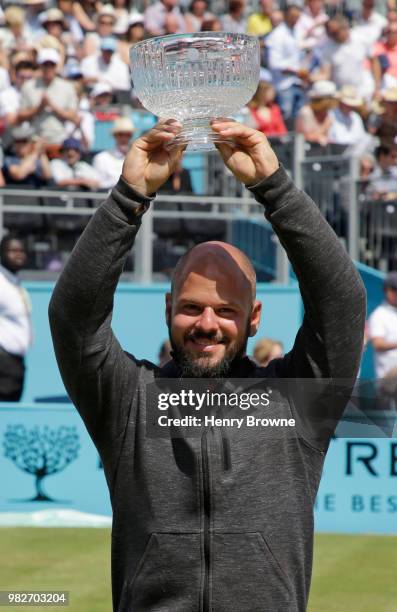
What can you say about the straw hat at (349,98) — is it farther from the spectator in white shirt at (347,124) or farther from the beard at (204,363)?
the beard at (204,363)

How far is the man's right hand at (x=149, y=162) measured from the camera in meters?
2.63

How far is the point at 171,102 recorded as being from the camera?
2850 millimetres

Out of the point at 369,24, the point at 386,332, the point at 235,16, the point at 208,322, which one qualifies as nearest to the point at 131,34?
the point at 235,16

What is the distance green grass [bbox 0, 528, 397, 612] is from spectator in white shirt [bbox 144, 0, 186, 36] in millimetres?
7905

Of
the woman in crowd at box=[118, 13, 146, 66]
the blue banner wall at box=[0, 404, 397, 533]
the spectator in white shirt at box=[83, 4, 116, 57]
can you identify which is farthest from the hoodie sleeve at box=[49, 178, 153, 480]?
the spectator in white shirt at box=[83, 4, 116, 57]

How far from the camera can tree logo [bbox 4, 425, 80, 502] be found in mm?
8617

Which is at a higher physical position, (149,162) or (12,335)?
(149,162)

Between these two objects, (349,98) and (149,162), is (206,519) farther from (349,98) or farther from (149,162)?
(349,98)

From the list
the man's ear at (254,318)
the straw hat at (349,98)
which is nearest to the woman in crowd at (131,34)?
the straw hat at (349,98)

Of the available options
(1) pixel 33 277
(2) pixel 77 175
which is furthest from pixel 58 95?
(1) pixel 33 277

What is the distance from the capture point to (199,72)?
2.83 m

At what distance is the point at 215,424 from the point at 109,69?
37.6 ft

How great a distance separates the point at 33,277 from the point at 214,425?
8.56 meters

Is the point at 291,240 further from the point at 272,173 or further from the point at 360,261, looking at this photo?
the point at 360,261
